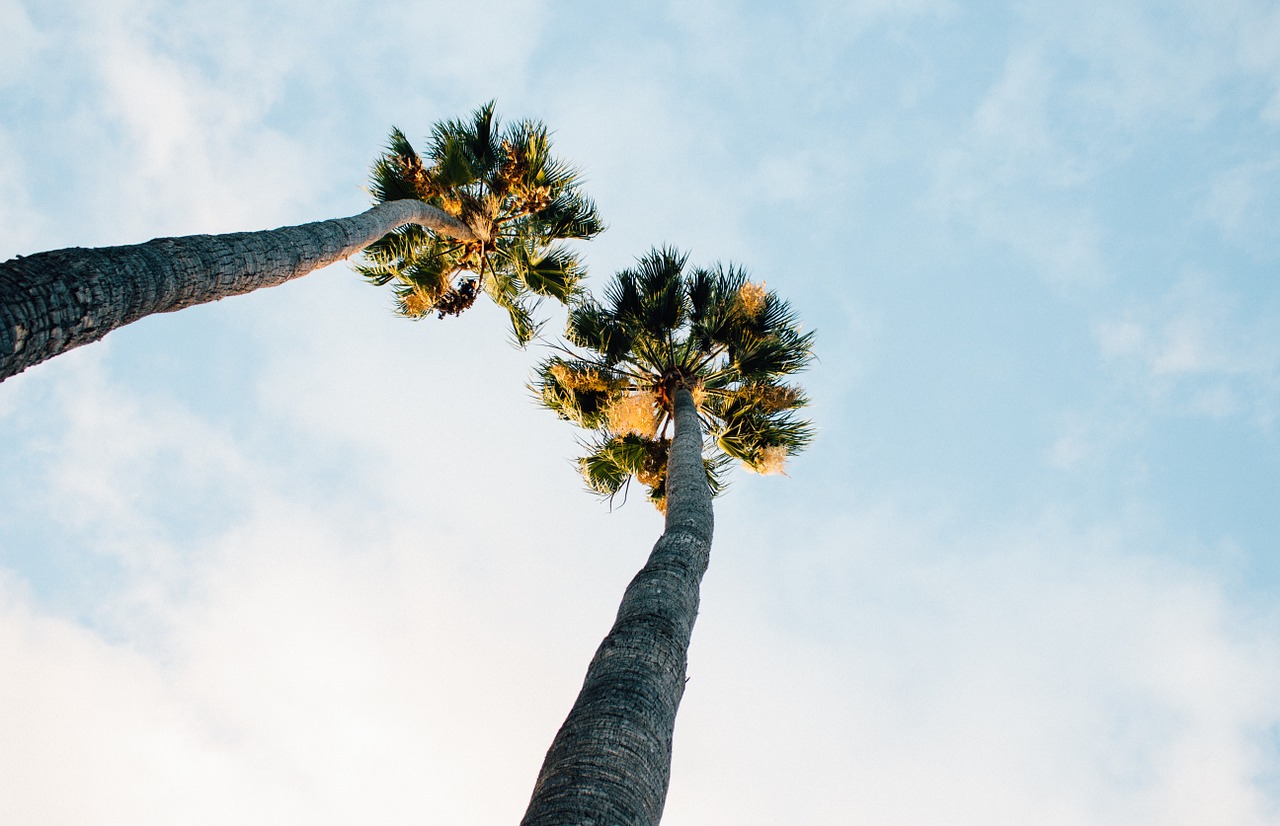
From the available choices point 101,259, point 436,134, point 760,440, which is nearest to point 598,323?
point 760,440

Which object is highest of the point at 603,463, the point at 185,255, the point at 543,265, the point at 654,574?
the point at 543,265

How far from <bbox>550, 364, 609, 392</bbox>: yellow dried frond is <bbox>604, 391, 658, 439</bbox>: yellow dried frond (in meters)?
0.52

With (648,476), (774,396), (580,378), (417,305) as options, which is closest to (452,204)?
(417,305)

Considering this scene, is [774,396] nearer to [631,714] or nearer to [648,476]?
[648,476]

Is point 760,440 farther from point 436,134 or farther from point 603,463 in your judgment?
point 436,134

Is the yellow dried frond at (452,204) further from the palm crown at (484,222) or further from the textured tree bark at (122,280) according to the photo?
the textured tree bark at (122,280)

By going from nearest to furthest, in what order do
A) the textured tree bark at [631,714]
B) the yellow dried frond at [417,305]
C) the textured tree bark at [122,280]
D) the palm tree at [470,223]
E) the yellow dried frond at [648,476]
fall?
the textured tree bark at [631,714] → the textured tree bark at [122,280] → the palm tree at [470,223] → the yellow dried frond at [648,476] → the yellow dried frond at [417,305]

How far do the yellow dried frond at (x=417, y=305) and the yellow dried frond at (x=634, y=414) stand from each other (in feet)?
10.8

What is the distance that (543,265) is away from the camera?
11.1 m

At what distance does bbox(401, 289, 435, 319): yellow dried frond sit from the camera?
1069 cm

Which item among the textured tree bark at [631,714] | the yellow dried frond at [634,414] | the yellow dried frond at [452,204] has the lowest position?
the textured tree bark at [631,714]

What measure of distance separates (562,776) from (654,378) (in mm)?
7660

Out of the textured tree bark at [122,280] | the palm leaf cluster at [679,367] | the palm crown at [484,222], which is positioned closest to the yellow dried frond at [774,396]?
the palm leaf cluster at [679,367]

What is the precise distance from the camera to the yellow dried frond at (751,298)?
9.73 meters
